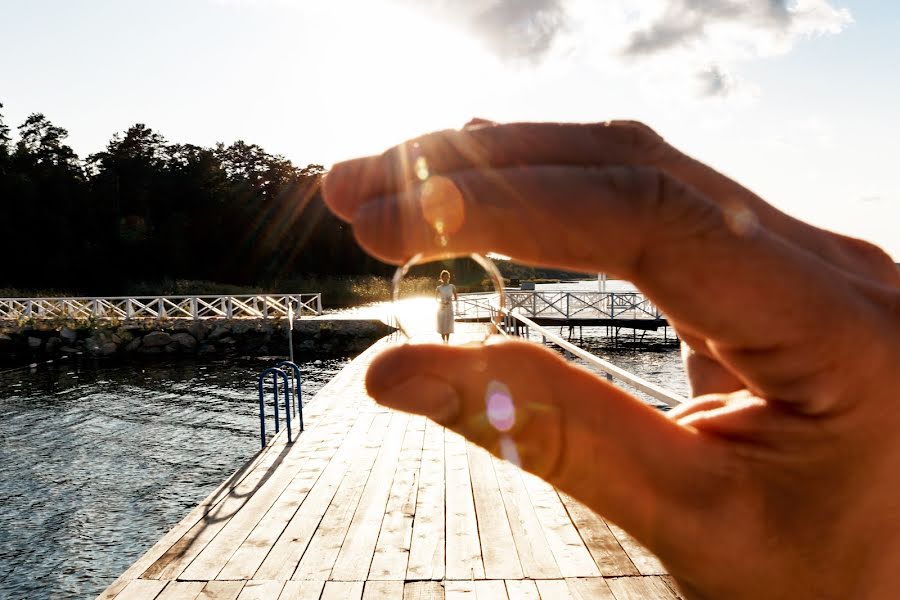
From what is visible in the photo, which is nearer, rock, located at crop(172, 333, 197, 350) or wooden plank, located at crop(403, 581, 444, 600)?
wooden plank, located at crop(403, 581, 444, 600)

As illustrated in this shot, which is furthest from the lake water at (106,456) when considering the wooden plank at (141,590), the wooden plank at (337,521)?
the wooden plank at (141,590)

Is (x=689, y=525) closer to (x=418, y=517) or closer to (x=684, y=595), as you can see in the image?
(x=684, y=595)

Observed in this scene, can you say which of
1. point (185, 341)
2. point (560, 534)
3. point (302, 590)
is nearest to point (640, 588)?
point (560, 534)

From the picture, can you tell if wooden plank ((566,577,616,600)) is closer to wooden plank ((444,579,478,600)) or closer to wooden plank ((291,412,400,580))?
wooden plank ((444,579,478,600))

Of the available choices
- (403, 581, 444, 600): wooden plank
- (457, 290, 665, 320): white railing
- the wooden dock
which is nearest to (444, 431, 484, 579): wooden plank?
the wooden dock

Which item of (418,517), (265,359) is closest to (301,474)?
(418,517)

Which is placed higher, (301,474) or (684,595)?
(684,595)

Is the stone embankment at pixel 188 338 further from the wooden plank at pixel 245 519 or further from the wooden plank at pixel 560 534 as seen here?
the wooden plank at pixel 560 534
